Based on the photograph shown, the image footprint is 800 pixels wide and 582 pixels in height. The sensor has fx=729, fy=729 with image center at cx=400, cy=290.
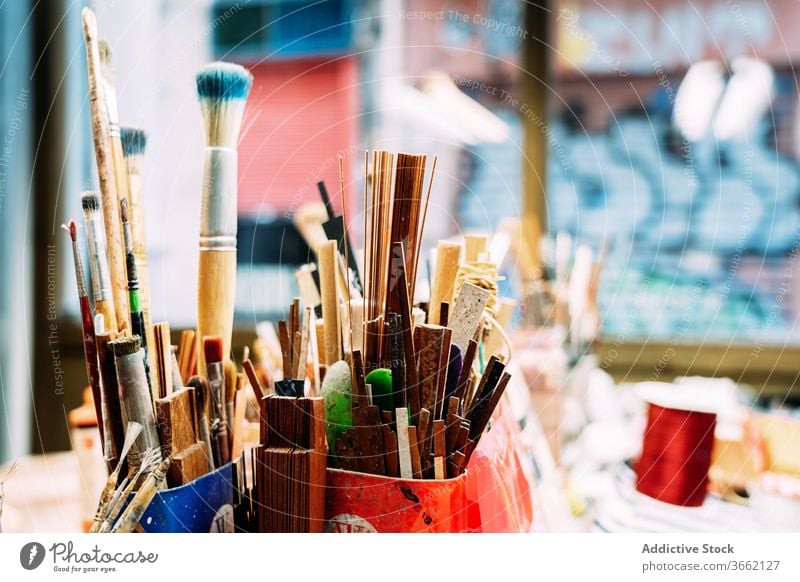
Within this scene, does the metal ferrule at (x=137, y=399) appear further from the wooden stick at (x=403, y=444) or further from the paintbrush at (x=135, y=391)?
the wooden stick at (x=403, y=444)

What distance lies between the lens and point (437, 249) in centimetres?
45

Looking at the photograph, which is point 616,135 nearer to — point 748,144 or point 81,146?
point 748,144

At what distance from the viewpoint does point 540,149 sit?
1652 mm

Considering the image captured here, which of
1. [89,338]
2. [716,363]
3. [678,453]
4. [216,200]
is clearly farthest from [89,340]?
[716,363]

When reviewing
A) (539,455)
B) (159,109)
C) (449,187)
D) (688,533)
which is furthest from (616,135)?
(688,533)

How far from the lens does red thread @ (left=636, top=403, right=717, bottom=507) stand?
613mm

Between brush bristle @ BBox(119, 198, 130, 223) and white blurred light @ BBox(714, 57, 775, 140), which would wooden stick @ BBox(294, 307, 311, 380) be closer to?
brush bristle @ BBox(119, 198, 130, 223)

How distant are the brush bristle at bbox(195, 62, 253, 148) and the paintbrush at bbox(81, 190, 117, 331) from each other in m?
0.07

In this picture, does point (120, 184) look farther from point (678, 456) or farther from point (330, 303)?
point (678, 456)

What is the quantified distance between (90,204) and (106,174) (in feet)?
0.06

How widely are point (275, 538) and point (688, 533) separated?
28 centimetres

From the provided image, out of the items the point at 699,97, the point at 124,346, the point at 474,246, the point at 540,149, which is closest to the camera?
the point at 124,346

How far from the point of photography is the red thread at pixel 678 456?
0.61m

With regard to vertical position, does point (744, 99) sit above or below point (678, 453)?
above
